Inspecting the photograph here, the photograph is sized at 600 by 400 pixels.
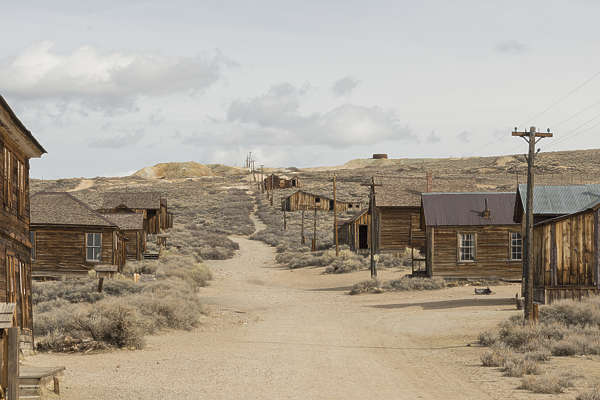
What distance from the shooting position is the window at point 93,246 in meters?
34.6

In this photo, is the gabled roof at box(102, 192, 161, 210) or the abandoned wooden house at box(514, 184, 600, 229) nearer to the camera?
the abandoned wooden house at box(514, 184, 600, 229)

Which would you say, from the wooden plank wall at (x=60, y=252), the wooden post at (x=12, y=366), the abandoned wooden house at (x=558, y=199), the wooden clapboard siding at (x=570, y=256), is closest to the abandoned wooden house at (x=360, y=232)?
the wooden plank wall at (x=60, y=252)

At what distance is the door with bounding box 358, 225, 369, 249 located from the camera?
5250 centimetres

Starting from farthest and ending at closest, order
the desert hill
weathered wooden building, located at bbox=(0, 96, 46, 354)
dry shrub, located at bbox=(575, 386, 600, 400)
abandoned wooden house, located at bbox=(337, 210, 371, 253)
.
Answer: the desert hill < abandoned wooden house, located at bbox=(337, 210, 371, 253) < weathered wooden building, located at bbox=(0, 96, 46, 354) < dry shrub, located at bbox=(575, 386, 600, 400)

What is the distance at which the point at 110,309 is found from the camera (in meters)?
17.5

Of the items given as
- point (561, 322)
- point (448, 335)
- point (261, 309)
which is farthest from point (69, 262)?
point (561, 322)

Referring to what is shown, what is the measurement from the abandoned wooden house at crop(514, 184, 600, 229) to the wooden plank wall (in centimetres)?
1918

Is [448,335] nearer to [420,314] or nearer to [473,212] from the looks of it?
[420,314]

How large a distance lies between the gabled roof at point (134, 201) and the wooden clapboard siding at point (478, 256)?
31.1m

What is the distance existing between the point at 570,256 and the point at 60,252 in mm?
22298

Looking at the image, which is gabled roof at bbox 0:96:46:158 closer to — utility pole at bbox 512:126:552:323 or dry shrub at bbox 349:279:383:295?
utility pole at bbox 512:126:552:323

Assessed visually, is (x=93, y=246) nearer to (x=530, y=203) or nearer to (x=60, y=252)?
(x=60, y=252)

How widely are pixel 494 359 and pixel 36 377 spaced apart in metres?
8.60


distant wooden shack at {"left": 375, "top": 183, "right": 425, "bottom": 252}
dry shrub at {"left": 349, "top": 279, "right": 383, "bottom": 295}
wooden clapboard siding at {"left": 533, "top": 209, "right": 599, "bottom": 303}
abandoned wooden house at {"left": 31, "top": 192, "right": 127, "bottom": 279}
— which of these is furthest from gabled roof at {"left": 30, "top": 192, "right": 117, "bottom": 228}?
wooden clapboard siding at {"left": 533, "top": 209, "right": 599, "bottom": 303}
